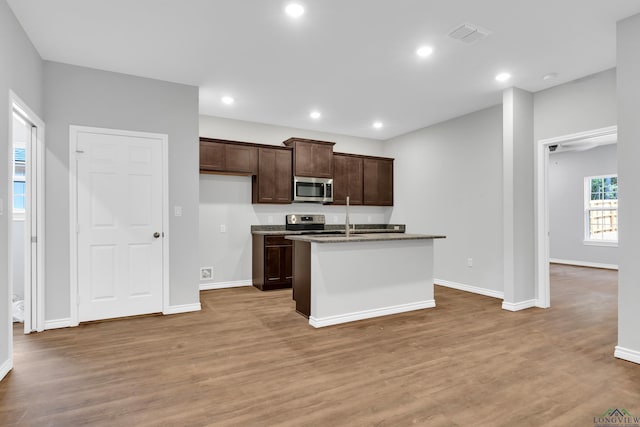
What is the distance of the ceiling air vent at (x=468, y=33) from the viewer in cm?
298

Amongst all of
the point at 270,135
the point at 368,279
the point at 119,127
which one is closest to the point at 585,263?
the point at 368,279

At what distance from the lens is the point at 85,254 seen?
372cm

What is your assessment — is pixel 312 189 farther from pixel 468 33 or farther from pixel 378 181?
pixel 468 33

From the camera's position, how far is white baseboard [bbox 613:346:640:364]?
2.76 metres

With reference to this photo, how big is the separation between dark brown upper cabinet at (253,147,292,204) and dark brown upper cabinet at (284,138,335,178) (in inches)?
6.1

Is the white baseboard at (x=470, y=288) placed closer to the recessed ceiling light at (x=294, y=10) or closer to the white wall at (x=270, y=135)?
the white wall at (x=270, y=135)

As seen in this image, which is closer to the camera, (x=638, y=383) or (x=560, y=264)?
(x=638, y=383)

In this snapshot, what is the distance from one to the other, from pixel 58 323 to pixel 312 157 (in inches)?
166

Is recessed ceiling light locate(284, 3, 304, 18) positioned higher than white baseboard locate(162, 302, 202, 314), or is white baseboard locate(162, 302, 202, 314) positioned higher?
recessed ceiling light locate(284, 3, 304, 18)

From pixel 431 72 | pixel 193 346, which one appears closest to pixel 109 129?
pixel 193 346

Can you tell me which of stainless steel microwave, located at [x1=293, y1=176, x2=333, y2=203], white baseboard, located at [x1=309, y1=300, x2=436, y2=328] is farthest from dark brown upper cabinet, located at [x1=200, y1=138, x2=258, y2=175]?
white baseboard, located at [x1=309, y1=300, x2=436, y2=328]

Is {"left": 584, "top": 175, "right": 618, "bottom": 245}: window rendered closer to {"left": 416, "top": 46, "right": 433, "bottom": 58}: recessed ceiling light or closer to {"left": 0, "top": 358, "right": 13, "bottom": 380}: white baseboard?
{"left": 416, "top": 46, "right": 433, "bottom": 58}: recessed ceiling light

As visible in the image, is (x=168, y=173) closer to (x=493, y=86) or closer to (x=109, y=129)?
(x=109, y=129)

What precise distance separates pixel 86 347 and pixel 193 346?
940mm
